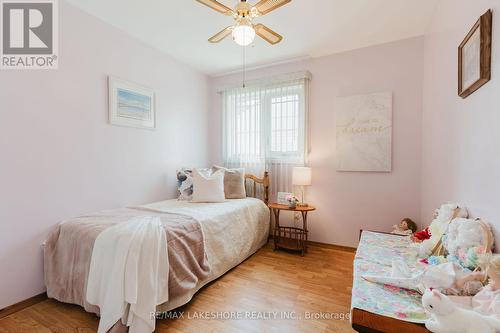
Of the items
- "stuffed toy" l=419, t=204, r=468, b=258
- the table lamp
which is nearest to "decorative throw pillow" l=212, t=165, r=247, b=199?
the table lamp

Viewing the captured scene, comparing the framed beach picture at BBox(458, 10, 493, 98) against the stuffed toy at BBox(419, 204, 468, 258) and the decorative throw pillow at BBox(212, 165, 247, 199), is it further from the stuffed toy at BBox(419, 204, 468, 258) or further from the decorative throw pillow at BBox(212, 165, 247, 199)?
the decorative throw pillow at BBox(212, 165, 247, 199)

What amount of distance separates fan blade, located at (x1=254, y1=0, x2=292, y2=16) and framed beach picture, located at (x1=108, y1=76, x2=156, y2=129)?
1.76m

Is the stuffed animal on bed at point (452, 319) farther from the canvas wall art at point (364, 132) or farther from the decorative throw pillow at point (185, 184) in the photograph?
the decorative throw pillow at point (185, 184)

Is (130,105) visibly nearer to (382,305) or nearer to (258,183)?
(258,183)

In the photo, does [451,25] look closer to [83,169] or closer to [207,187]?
[207,187]

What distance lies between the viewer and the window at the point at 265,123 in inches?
128

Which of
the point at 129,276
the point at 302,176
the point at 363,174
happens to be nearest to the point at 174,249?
the point at 129,276

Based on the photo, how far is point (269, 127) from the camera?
135 inches

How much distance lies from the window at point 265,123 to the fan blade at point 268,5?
1.57 metres

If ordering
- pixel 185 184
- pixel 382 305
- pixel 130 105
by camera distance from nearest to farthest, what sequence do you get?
1. pixel 382 305
2. pixel 130 105
3. pixel 185 184

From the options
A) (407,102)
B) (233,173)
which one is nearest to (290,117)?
(233,173)

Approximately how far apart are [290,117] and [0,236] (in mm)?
3182

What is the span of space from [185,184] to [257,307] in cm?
182

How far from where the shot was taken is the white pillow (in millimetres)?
2871
